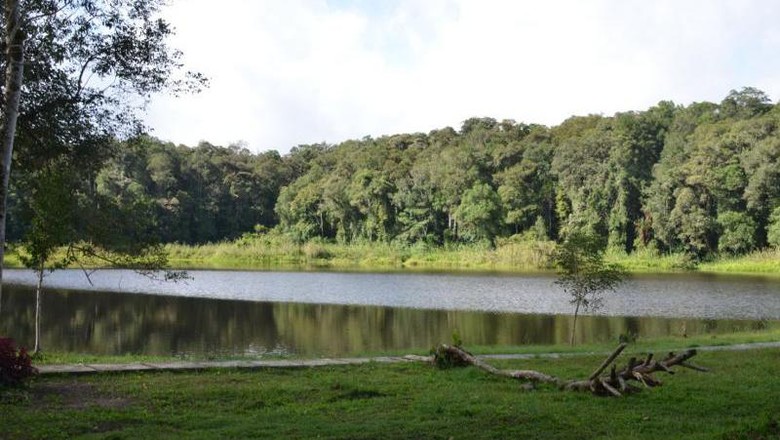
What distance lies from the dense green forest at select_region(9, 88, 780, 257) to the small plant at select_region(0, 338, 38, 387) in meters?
41.8

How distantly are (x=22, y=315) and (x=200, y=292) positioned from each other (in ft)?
40.1

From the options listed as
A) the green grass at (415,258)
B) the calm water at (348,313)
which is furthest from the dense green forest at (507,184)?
the calm water at (348,313)

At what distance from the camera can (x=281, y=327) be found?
25609 millimetres

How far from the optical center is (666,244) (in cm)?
6625

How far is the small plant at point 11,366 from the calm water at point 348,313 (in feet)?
24.0

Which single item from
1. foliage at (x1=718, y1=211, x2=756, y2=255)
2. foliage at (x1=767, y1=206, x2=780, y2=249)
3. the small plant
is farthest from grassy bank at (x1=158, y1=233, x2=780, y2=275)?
the small plant

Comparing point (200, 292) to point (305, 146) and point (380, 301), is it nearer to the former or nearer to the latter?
point (380, 301)

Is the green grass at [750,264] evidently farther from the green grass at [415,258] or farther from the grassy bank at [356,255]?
the grassy bank at [356,255]

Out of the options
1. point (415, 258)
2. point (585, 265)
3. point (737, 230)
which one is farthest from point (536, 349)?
point (415, 258)

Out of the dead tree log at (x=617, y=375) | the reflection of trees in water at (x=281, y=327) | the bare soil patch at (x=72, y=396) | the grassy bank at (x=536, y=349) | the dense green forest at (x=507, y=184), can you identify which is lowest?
the reflection of trees in water at (x=281, y=327)

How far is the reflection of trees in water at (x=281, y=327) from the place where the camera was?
837 inches

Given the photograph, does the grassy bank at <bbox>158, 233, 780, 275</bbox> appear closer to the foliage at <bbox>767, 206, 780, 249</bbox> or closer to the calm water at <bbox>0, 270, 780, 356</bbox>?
the foliage at <bbox>767, 206, 780, 249</bbox>

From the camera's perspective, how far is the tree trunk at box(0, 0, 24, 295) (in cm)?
983

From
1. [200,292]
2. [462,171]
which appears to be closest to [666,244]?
[462,171]
